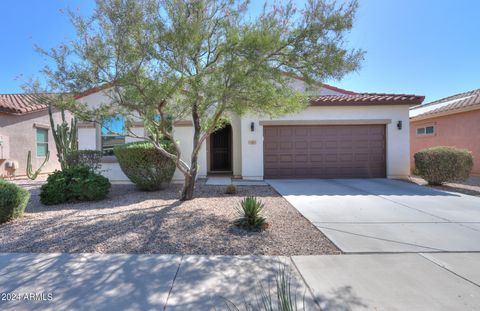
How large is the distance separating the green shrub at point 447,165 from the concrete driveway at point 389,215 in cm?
97

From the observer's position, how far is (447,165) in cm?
1002

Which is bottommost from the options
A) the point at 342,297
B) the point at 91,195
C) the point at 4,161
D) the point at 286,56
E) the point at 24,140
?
the point at 342,297

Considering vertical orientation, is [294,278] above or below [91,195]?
below

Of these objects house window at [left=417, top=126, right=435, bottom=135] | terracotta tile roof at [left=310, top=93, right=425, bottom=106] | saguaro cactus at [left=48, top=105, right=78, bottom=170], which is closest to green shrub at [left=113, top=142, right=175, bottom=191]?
saguaro cactus at [left=48, top=105, right=78, bottom=170]

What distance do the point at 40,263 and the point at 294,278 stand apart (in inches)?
139

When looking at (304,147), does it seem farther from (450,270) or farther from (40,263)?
(40,263)

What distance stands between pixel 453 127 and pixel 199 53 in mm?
14920

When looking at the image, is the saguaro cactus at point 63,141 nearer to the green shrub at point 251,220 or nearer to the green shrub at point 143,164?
the green shrub at point 143,164

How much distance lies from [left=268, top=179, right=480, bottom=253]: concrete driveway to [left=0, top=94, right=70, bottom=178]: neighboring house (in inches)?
505

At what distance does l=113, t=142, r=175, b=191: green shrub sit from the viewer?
9.13 metres

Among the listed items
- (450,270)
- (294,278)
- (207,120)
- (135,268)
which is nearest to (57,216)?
(135,268)

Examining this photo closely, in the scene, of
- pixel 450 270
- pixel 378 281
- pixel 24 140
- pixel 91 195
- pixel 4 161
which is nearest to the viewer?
pixel 378 281

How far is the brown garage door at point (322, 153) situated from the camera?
12.1 m

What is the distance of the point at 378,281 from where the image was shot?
3332 mm
